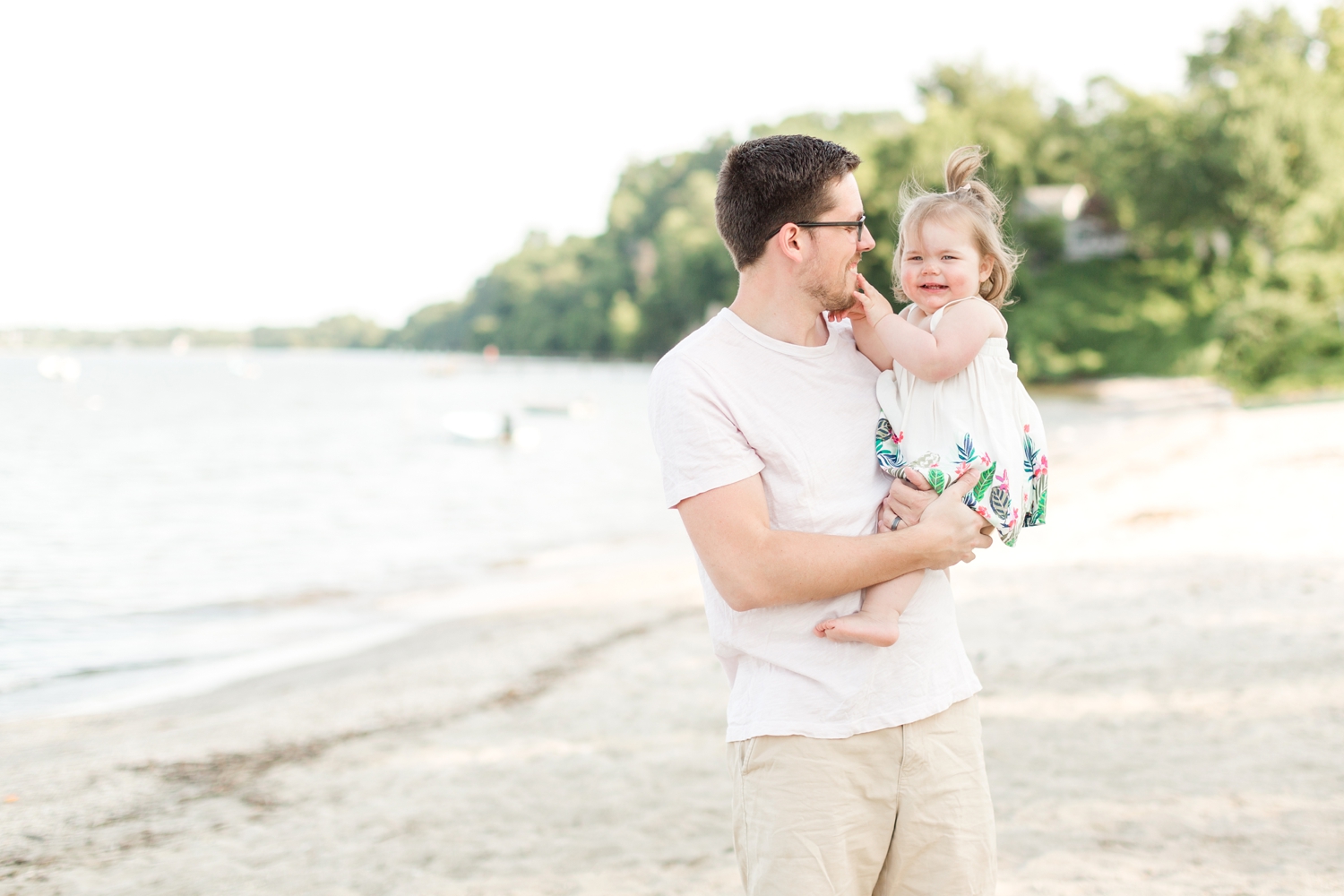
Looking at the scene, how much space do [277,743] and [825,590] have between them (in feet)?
18.4

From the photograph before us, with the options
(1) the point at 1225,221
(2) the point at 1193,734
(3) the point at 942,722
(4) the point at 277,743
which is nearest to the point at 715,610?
(3) the point at 942,722

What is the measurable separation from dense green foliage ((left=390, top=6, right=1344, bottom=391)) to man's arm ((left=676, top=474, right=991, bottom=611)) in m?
32.2

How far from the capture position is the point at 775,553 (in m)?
1.92

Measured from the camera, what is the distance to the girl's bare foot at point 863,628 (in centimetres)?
197

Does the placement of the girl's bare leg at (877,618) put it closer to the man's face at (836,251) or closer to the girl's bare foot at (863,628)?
the girl's bare foot at (863,628)

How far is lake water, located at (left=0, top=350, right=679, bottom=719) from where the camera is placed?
395 inches

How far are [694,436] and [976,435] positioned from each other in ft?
2.20

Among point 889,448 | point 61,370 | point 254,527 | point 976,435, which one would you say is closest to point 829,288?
point 889,448

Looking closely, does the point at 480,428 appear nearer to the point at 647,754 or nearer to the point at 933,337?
the point at 647,754

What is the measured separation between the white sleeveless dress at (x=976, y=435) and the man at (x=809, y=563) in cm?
6

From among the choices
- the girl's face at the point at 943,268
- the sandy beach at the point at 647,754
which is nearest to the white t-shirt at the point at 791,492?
the girl's face at the point at 943,268

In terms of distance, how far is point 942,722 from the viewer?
208 cm

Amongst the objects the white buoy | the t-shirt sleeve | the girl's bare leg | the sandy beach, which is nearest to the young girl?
the girl's bare leg

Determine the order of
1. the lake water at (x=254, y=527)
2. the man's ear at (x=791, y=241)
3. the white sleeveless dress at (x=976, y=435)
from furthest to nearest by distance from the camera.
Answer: the lake water at (x=254, y=527)
the white sleeveless dress at (x=976, y=435)
the man's ear at (x=791, y=241)
